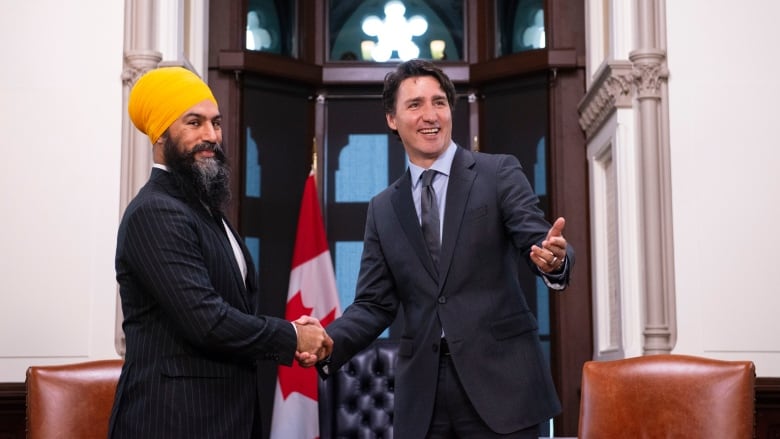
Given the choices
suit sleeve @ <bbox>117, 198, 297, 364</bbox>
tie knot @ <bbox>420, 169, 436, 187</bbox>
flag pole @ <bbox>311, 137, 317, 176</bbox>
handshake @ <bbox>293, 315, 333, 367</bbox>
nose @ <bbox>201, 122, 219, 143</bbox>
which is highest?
flag pole @ <bbox>311, 137, 317, 176</bbox>

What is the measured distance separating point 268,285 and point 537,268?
3366 mm

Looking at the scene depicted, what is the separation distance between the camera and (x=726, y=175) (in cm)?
464

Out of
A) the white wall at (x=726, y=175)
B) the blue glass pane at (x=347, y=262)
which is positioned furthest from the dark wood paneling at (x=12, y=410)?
the white wall at (x=726, y=175)

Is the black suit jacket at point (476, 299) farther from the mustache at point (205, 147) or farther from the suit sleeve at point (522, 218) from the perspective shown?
the mustache at point (205, 147)

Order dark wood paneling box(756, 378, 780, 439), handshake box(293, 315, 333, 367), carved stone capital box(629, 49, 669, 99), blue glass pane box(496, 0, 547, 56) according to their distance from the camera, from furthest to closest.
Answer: blue glass pane box(496, 0, 547, 56) → carved stone capital box(629, 49, 669, 99) → dark wood paneling box(756, 378, 780, 439) → handshake box(293, 315, 333, 367)

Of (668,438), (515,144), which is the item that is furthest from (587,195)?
(668,438)

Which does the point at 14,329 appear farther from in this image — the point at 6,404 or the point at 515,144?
the point at 515,144

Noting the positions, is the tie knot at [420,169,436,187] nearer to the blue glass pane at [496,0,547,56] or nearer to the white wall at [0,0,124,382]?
the white wall at [0,0,124,382]

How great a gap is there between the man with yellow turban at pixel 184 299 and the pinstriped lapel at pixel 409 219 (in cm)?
46

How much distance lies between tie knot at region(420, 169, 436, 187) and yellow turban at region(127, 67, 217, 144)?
27.9 inches

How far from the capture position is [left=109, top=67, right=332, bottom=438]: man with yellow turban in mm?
2424

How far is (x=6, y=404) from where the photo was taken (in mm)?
4500

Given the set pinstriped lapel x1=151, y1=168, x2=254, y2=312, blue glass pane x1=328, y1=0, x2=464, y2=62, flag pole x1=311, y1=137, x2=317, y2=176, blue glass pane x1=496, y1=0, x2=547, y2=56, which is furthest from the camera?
blue glass pane x1=328, y1=0, x2=464, y2=62

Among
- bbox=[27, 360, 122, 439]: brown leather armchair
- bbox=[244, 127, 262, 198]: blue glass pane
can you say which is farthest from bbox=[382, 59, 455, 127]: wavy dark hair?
bbox=[244, 127, 262, 198]: blue glass pane
